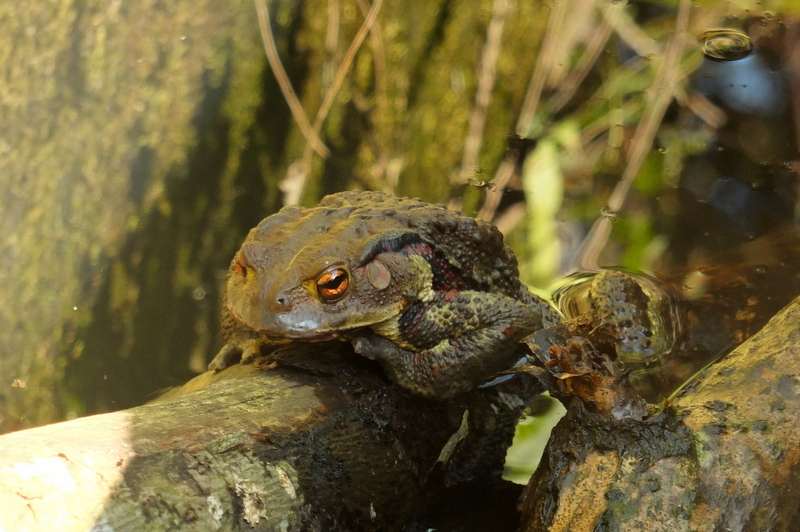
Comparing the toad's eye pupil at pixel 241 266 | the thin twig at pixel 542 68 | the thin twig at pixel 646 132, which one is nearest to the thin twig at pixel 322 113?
the thin twig at pixel 542 68

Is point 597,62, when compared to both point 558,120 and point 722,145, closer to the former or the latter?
point 558,120

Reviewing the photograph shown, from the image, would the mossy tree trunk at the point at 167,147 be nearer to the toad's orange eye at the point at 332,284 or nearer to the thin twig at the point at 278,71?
the thin twig at the point at 278,71

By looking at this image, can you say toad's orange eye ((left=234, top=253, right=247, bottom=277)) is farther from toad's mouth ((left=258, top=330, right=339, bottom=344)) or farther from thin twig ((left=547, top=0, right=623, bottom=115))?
thin twig ((left=547, top=0, right=623, bottom=115))

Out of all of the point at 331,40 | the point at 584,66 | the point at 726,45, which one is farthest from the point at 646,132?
the point at 331,40

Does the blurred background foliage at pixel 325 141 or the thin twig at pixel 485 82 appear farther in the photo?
the thin twig at pixel 485 82

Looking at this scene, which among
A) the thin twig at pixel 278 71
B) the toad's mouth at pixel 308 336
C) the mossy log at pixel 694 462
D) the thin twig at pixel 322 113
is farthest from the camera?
the thin twig at pixel 278 71

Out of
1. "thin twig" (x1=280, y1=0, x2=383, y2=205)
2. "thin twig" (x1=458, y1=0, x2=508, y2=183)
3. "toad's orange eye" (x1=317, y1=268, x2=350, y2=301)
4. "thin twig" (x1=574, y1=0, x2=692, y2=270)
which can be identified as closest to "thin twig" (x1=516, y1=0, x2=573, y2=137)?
"thin twig" (x1=458, y1=0, x2=508, y2=183)

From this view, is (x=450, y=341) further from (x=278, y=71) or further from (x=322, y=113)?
(x=278, y=71)
